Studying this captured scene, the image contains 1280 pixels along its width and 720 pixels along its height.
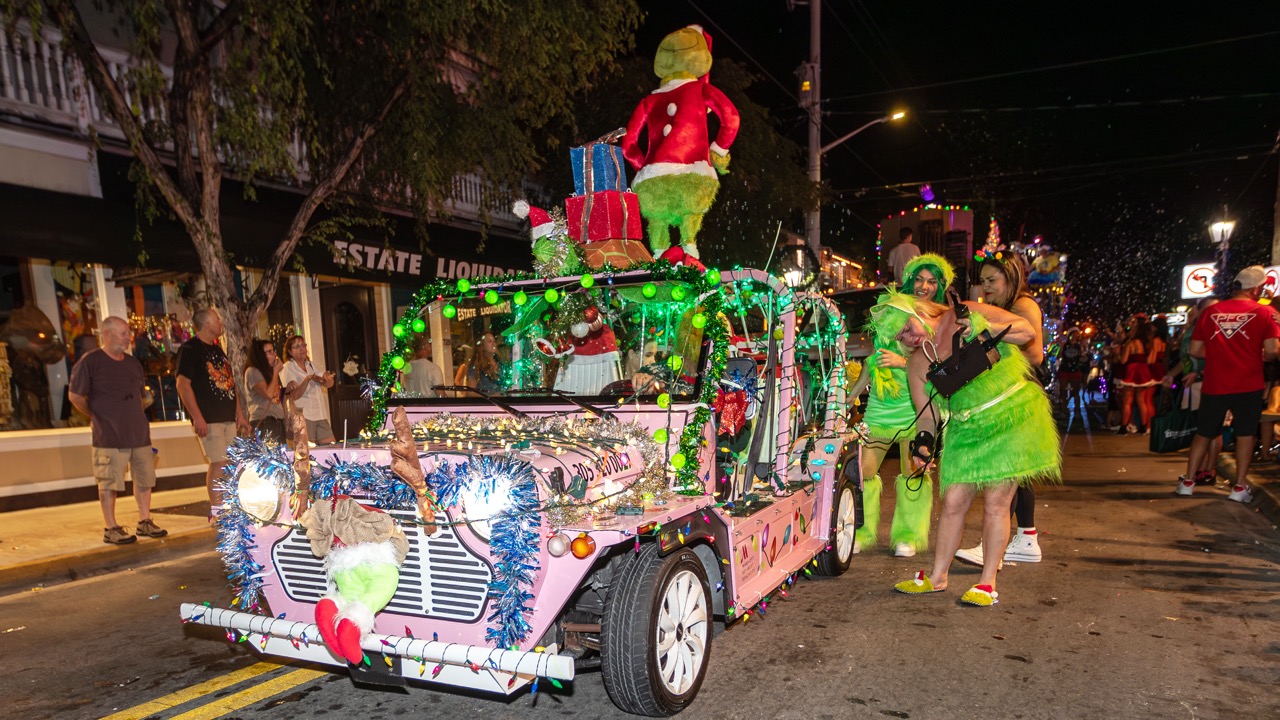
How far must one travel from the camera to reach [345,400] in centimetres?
1277

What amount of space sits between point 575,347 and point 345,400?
984cm

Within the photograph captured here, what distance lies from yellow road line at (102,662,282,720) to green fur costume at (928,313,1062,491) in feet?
13.7

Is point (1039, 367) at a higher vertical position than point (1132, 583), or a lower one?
higher

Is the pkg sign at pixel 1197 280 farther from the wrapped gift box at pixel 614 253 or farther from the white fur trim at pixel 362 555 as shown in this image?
the white fur trim at pixel 362 555

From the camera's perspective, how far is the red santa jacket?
5145 mm

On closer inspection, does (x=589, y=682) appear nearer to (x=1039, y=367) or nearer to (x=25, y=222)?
(x=1039, y=367)

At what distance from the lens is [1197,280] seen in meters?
16.7

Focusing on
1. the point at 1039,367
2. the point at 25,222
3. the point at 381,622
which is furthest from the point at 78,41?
the point at 1039,367

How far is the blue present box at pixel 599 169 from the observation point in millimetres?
4520

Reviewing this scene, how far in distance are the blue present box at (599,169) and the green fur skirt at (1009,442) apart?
2629 mm

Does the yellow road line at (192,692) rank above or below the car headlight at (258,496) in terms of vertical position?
below

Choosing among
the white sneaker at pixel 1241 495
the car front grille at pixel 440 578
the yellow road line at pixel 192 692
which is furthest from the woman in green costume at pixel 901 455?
the yellow road line at pixel 192 692

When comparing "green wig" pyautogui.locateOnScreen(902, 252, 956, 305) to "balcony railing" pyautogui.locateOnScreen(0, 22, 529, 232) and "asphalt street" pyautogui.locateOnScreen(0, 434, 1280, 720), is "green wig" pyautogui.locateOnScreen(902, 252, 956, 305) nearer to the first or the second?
"asphalt street" pyautogui.locateOnScreen(0, 434, 1280, 720)

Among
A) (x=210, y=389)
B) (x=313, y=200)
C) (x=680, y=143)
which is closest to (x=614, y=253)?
(x=680, y=143)
